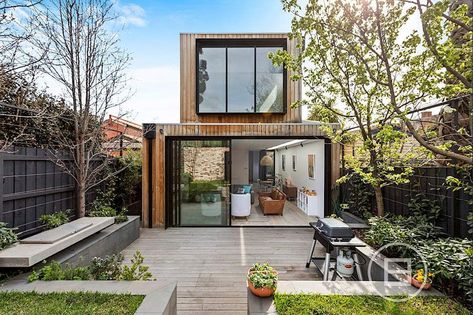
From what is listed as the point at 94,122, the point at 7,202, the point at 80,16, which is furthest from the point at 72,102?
the point at 7,202

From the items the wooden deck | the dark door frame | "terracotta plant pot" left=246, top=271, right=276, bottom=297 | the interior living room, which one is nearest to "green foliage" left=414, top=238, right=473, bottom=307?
the wooden deck

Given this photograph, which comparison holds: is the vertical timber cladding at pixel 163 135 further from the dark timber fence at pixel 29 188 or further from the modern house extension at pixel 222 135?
the dark timber fence at pixel 29 188

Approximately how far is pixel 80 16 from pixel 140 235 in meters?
4.93

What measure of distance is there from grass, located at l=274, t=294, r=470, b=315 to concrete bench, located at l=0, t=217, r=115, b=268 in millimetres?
2889

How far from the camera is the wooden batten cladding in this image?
751 cm

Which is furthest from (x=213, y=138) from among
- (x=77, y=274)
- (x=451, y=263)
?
(x=451, y=263)

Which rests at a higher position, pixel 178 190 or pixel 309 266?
pixel 178 190

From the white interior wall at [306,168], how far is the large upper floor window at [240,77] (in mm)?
1842

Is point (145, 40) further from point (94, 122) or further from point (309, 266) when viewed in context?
point (309, 266)

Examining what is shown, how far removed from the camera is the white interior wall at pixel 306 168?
24.7 ft

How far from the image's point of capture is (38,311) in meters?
2.22

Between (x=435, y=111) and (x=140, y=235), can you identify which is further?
(x=140, y=235)

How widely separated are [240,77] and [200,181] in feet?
11.0

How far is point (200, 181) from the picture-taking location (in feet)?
22.9
